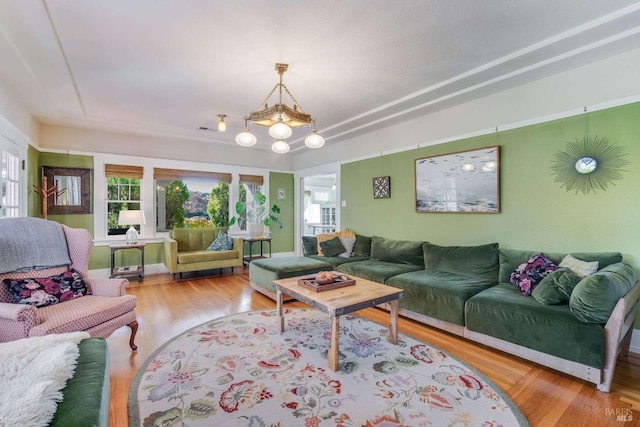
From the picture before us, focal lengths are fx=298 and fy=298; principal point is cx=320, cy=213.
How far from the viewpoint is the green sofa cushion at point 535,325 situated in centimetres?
209

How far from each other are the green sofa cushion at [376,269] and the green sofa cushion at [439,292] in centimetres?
15

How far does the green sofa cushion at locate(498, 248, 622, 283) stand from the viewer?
2.59 metres

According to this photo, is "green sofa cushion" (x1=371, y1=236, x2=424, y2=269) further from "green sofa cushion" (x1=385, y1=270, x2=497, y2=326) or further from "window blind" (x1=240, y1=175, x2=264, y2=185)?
"window blind" (x1=240, y1=175, x2=264, y2=185)

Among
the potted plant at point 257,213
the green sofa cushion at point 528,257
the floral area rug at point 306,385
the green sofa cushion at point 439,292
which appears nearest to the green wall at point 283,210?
the potted plant at point 257,213

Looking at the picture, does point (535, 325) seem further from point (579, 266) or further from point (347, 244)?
point (347, 244)

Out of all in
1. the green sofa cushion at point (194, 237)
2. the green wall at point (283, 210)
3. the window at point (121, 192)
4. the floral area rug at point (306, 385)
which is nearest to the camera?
the floral area rug at point (306, 385)

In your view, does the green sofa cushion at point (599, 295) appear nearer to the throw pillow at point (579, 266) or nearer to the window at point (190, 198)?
the throw pillow at point (579, 266)

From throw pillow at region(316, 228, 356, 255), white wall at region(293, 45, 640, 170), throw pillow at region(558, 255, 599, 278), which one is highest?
white wall at region(293, 45, 640, 170)

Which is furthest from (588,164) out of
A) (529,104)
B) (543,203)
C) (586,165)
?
(529,104)

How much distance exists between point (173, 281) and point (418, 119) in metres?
4.78

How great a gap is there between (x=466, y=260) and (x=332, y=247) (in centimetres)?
210

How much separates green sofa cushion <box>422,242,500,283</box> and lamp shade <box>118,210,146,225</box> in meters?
4.60

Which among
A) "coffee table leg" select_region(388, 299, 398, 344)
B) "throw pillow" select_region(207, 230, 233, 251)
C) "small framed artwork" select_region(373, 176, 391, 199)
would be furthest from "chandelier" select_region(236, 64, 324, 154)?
"throw pillow" select_region(207, 230, 233, 251)

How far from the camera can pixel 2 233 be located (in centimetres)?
240
